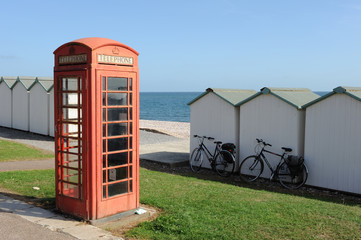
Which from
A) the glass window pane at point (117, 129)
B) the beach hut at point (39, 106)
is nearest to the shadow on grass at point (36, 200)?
the glass window pane at point (117, 129)

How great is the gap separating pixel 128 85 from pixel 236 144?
23.8ft

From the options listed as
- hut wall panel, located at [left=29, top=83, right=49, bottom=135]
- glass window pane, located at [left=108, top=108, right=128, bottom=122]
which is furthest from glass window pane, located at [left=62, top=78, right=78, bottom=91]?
hut wall panel, located at [left=29, top=83, right=49, bottom=135]

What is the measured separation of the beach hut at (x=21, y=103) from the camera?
71.0ft

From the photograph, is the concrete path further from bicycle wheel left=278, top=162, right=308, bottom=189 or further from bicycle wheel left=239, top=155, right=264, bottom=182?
bicycle wheel left=239, top=155, right=264, bottom=182

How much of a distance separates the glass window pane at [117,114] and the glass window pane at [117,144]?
35cm

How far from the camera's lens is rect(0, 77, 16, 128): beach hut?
23375 mm

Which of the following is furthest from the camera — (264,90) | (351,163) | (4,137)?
(4,137)

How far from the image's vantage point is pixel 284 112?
12.1 metres

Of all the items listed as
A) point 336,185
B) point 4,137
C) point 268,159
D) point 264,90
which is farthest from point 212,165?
point 4,137

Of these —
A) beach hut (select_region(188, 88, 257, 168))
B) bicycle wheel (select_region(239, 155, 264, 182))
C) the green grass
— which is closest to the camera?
bicycle wheel (select_region(239, 155, 264, 182))

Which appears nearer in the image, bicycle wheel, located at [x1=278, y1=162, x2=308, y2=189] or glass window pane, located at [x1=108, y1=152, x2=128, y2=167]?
glass window pane, located at [x1=108, y1=152, x2=128, y2=167]

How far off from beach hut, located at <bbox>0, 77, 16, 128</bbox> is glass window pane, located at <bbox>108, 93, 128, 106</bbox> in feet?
59.8

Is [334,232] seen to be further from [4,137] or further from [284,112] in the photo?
[4,137]

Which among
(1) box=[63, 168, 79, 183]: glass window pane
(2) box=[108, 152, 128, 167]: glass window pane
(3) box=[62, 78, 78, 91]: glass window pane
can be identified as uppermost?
(3) box=[62, 78, 78, 91]: glass window pane
